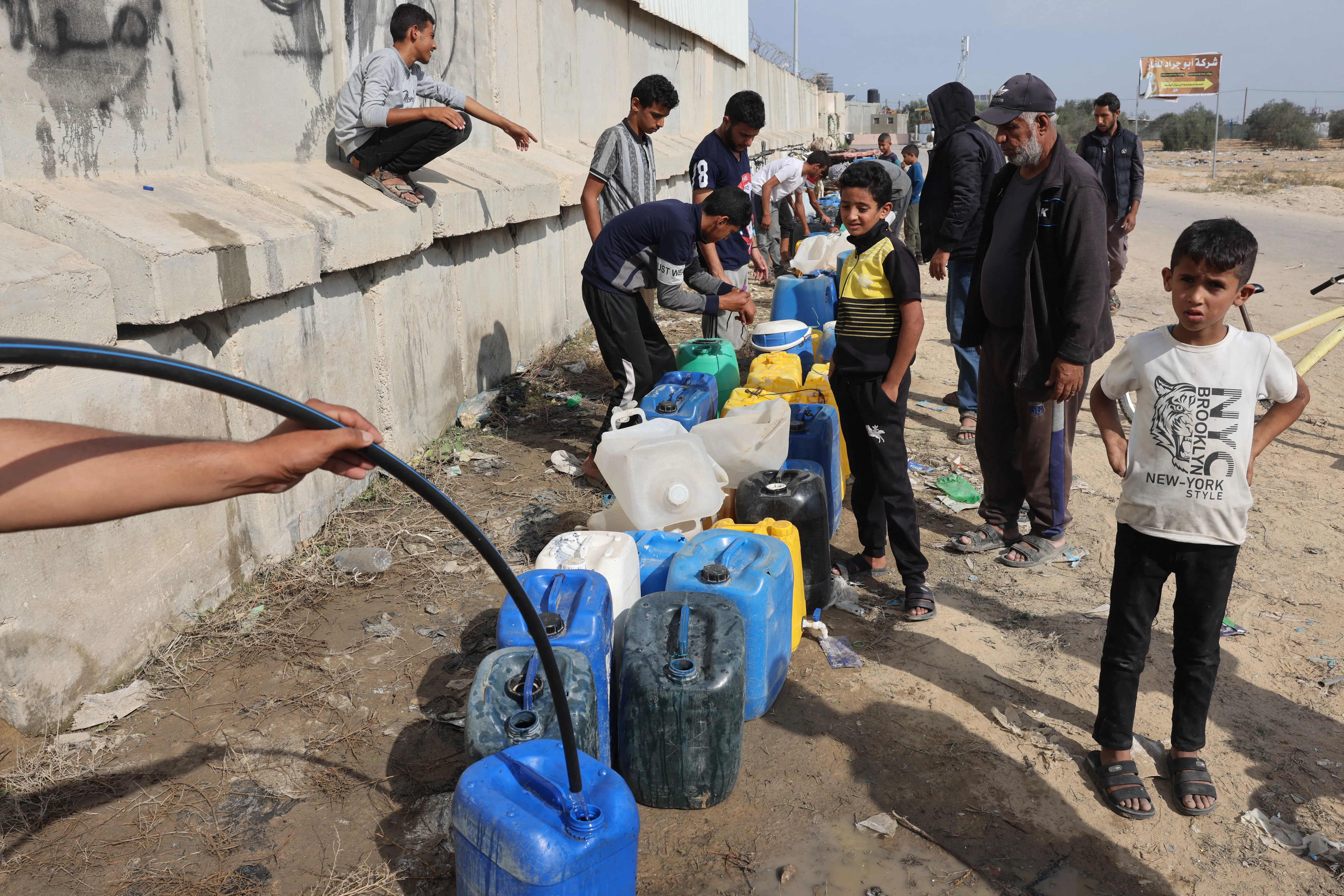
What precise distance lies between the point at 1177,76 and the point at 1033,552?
138ft

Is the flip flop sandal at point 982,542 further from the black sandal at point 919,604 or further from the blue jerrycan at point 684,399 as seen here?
the blue jerrycan at point 684,399

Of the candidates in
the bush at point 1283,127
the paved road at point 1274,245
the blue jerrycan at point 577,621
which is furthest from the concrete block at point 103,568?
the bush at point 1283,127

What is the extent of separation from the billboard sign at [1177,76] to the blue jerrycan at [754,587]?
4001 cm

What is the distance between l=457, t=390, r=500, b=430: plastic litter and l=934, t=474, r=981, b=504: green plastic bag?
3148 millimetres

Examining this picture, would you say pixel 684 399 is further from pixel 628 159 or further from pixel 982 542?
pixel 628 159

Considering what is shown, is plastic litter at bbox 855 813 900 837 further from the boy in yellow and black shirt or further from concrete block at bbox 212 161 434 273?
concrete block at bbox 212 161 434 273

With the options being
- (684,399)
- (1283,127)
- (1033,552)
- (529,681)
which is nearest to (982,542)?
(1033,552)

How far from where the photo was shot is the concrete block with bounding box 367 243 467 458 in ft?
17.5

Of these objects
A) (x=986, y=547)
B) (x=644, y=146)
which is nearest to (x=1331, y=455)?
(x=986, y=547)

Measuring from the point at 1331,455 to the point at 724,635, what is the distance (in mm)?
5353

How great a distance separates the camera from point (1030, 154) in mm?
3986

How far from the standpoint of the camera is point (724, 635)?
2936mm

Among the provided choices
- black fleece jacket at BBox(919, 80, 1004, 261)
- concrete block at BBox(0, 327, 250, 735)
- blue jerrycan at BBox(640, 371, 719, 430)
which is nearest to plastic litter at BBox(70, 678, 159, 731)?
concrete block at BBox(0, 327, 250, 735)

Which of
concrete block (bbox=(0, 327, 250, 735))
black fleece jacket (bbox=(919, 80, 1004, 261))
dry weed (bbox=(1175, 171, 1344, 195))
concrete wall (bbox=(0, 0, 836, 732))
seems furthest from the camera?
dry weed (bbox=(1175, 171, 1344, 195))
